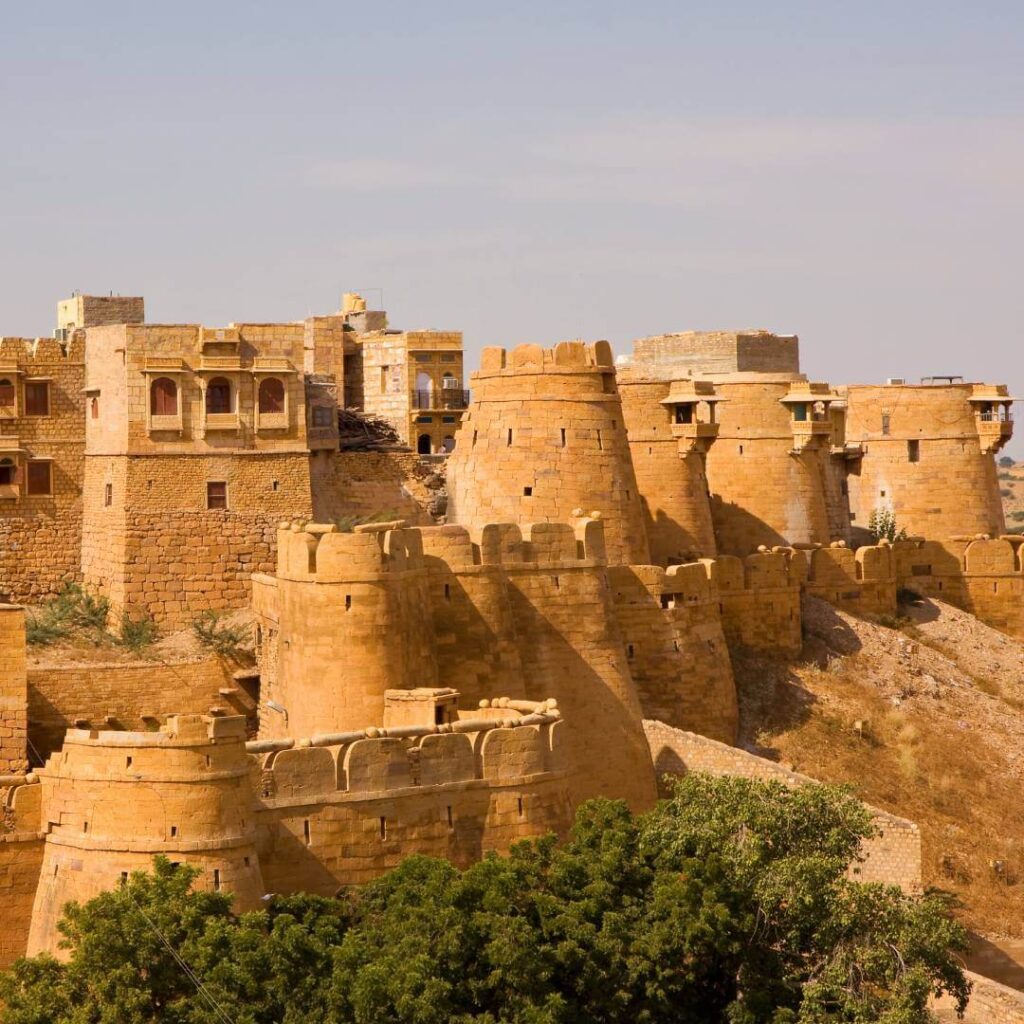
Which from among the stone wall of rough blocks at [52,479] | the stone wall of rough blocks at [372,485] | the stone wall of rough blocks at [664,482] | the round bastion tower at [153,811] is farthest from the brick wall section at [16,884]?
the stone wall of rough blocks at [664,482]

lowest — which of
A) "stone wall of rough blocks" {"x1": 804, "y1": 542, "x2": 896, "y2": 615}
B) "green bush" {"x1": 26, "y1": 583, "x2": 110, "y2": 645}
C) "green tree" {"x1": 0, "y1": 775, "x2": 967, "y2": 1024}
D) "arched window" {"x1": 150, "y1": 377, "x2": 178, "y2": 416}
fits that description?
"green tree" {"x1": 0, "y1": 775, "x2": 967, "y2": 1024}

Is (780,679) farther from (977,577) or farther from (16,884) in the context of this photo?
(16,884)

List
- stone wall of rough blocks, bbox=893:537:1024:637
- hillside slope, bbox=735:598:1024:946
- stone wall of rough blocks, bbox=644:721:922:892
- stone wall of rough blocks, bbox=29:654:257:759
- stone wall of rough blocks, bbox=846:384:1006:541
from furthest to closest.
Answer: stone wall of rough blocks, bbox=846:384:1006:541
stone wall of rough blocks, bbox=893:537:1024:637
hillside slope, bbox=735:598:1024:946
stone wall of rough blocks, bbox=644:721:922:892
stone wall of rough blocks, bbox=29:654:257:759

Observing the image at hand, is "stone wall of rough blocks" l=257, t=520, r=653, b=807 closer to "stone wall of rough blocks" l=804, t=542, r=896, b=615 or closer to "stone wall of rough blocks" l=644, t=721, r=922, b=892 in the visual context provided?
"stone wall of rough blocks" l=644, t=721, r=922, b=892

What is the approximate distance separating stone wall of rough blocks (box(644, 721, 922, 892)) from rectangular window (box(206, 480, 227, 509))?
333 inches

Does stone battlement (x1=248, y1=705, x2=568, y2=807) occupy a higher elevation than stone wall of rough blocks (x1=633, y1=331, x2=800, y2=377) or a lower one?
lower

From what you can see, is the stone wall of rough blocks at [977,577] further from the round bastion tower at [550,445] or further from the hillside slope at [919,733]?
A: the round bastion tower at [550,445]

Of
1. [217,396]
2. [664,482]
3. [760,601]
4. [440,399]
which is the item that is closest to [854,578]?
[760,601]

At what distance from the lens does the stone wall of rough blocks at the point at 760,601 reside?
46.7 m

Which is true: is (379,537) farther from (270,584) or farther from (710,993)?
(710,993)

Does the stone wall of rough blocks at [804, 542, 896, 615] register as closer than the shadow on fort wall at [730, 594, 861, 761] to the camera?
No

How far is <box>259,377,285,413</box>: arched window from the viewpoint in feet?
146

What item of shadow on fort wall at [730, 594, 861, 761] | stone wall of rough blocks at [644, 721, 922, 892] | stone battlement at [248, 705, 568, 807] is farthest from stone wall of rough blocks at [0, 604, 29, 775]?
shadow on fort wall at [730, 594, 861, 761]

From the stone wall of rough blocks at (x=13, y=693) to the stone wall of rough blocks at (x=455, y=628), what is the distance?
3.51 metres
